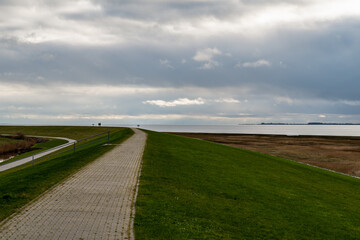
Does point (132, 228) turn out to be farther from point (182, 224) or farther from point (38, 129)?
point (38, 129)

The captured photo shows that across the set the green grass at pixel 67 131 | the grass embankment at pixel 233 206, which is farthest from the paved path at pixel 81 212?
the green grass at pixel 67 131

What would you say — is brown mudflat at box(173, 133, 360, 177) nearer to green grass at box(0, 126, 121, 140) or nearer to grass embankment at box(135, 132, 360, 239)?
grass embankment at box(135, 132, 360, 239)

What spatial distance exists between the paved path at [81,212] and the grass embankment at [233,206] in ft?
2.00

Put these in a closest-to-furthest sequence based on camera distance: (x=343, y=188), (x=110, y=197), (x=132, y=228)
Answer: (x=132, y=228)
(x=110, y=197)
(x=343, y=188)

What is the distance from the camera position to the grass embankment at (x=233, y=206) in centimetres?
1017

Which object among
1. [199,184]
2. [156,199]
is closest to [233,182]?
[199,184]

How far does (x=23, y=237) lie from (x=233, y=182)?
12.9 metres

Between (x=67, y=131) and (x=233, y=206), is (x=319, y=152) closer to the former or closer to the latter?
(x=233, y=206)

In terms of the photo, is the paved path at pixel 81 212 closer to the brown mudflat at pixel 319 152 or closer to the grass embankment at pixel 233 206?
the grass embankment at pixel 233 206

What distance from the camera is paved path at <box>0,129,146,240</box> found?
28.3ft

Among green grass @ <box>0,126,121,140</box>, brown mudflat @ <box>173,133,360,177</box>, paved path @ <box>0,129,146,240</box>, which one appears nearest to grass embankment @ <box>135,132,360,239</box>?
paved path @ <box>0,129,146,240</box>

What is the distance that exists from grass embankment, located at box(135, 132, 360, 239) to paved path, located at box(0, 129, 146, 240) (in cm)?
61

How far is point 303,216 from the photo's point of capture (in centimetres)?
1367

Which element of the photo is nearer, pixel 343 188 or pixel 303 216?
pixel 303 216
